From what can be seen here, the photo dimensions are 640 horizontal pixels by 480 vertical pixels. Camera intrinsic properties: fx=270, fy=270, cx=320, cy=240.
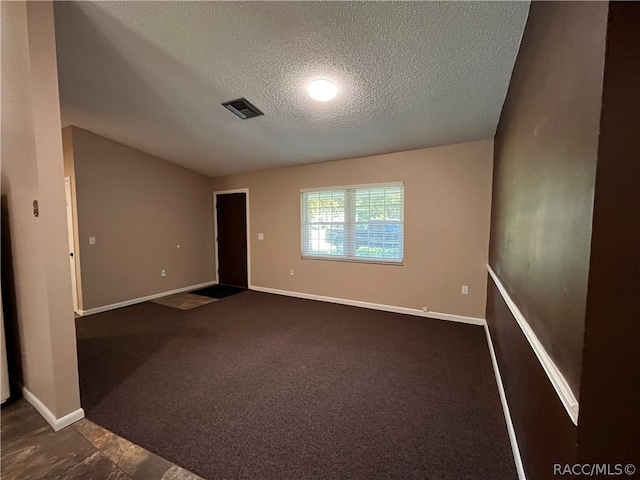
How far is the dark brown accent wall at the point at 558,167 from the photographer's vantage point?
77cm

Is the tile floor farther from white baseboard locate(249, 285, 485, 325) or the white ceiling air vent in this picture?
white baseboard locate(249, 285, 485, 325)

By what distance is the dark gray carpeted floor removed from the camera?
151 cm

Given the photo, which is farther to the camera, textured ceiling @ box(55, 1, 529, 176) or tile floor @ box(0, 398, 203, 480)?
textured ceiling @ box(55, 1, 529, 176)

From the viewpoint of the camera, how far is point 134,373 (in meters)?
2.40

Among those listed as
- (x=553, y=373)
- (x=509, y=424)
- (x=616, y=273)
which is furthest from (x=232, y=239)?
(x=616, y=273)

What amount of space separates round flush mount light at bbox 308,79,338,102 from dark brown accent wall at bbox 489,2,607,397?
135cm

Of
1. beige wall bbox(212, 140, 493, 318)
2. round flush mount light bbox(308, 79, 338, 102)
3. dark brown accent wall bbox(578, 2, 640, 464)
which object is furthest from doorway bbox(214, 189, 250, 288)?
dark brown accent wall bbox(578, 2, 640, 464)

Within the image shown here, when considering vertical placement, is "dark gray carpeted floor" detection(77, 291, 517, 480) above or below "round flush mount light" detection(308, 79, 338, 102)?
below

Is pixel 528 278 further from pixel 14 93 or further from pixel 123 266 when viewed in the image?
pixel 123 266

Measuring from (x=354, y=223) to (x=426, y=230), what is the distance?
3.56ft

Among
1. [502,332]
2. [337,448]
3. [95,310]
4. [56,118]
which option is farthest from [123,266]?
[502,332]

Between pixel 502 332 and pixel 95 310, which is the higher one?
pixel 502 332

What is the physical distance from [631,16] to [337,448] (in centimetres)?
211

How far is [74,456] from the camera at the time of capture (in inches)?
61.5
